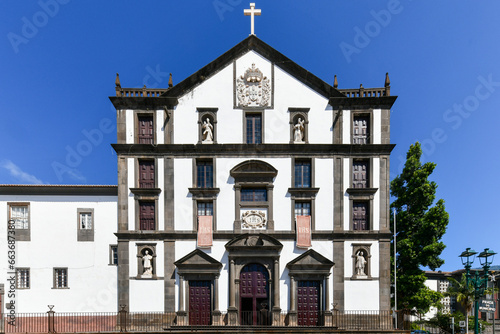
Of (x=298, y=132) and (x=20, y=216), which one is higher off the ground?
(x=298, y=132)

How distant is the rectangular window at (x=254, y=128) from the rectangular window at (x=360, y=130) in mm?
6375

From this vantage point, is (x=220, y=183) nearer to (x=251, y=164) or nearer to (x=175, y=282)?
(x=251, y=164)

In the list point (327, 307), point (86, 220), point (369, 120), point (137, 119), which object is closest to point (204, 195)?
point (137, 119)

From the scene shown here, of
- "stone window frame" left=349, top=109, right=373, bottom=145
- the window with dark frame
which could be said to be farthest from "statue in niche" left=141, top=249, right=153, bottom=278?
"stone window frame" left=349, top=109, right=373, bottom=145

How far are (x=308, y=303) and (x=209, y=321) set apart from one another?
6382 millimetres

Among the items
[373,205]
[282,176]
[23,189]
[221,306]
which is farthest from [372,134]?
[23,189]

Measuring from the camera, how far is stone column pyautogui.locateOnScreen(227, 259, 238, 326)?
19000 millimetres

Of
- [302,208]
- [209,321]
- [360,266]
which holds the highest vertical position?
[302,208]

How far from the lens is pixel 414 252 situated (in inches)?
945

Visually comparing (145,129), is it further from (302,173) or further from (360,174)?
(360,174)

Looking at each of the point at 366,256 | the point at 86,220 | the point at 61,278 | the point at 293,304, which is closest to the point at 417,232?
the point at 366,256

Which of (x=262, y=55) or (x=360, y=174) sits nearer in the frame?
(x=360, y=174)

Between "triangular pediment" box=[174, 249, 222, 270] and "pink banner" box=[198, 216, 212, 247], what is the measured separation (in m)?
0.62

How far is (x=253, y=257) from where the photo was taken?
1958cm
